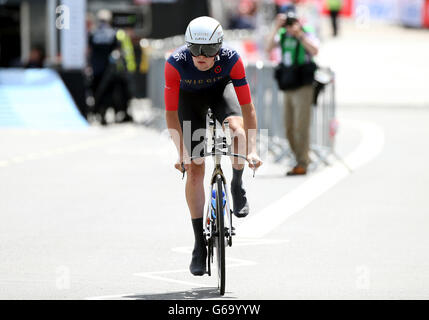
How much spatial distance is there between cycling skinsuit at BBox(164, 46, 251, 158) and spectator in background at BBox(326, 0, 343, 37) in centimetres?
3247

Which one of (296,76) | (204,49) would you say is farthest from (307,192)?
(204,49)

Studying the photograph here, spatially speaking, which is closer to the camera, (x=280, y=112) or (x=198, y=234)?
(x=198, y=234)

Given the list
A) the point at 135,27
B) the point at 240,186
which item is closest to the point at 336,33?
the point at 135,27

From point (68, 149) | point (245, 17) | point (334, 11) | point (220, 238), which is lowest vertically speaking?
point (245, 17)

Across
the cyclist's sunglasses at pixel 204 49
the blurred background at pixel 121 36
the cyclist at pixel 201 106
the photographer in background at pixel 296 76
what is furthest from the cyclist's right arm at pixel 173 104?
the blurred background at pixel 121 36

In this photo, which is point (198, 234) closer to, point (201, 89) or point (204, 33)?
point (201, 89)

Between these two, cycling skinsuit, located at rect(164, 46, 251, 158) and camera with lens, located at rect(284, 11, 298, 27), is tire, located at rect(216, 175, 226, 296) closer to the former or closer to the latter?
cycling skinsuit, located at rect(164, 46, 251, 158)

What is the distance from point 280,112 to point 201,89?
8.66 metres

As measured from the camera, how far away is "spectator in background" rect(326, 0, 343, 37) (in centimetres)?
4022

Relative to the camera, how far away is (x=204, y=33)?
7.62 m

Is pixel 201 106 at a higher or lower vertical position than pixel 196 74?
lower

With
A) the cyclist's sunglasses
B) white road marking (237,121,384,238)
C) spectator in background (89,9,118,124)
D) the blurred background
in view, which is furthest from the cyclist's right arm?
spectator in background (89,9,118,124)

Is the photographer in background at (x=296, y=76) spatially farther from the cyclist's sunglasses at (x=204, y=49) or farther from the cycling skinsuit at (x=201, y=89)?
the cyclist's sunglasses at (x=204, y=49)

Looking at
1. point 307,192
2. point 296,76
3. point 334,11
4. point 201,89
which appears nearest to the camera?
point 201,89
